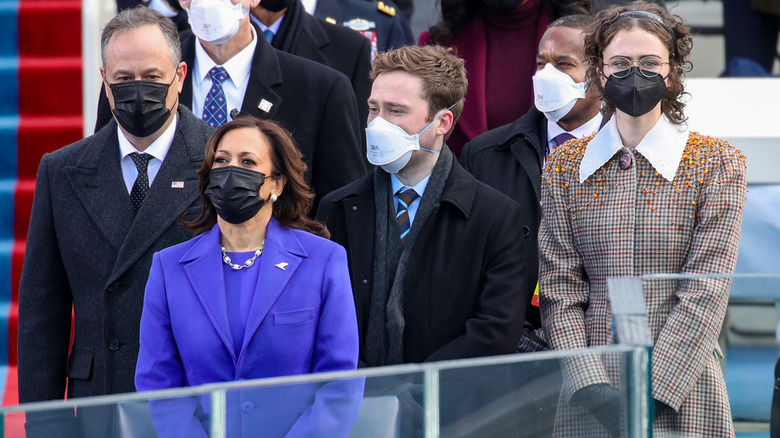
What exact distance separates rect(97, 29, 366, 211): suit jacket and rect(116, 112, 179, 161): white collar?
0.53 m

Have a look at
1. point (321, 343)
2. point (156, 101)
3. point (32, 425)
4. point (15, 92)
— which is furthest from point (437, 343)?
point (15, 92)

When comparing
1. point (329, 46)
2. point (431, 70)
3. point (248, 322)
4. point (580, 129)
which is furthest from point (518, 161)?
point (248, 322)

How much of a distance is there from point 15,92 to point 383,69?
3.44 m

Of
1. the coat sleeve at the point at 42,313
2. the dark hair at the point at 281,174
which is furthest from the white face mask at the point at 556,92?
the coat sleeve at the point at 42,313

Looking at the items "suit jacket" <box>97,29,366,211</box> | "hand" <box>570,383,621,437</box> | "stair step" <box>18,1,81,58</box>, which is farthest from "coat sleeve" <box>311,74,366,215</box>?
"stair step" <box>18,1,81,58</box>

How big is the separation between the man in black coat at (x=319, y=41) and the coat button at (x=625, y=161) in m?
1.60

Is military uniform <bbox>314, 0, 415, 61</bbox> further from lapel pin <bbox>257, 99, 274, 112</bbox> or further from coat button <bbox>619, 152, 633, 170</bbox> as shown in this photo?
coat button <bbox>619, 152, 633, 170</bbox>

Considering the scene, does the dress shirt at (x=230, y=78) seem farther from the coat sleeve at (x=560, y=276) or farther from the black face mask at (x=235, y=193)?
the coat sleeve at (x=560, y=276)

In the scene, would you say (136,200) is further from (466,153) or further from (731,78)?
(731,78)

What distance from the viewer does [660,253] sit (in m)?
3.54

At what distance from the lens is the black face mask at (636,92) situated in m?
3.64

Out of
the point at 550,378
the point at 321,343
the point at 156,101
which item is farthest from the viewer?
the point at 156,101

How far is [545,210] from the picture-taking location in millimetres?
3740

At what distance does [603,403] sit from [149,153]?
1.78 meters
